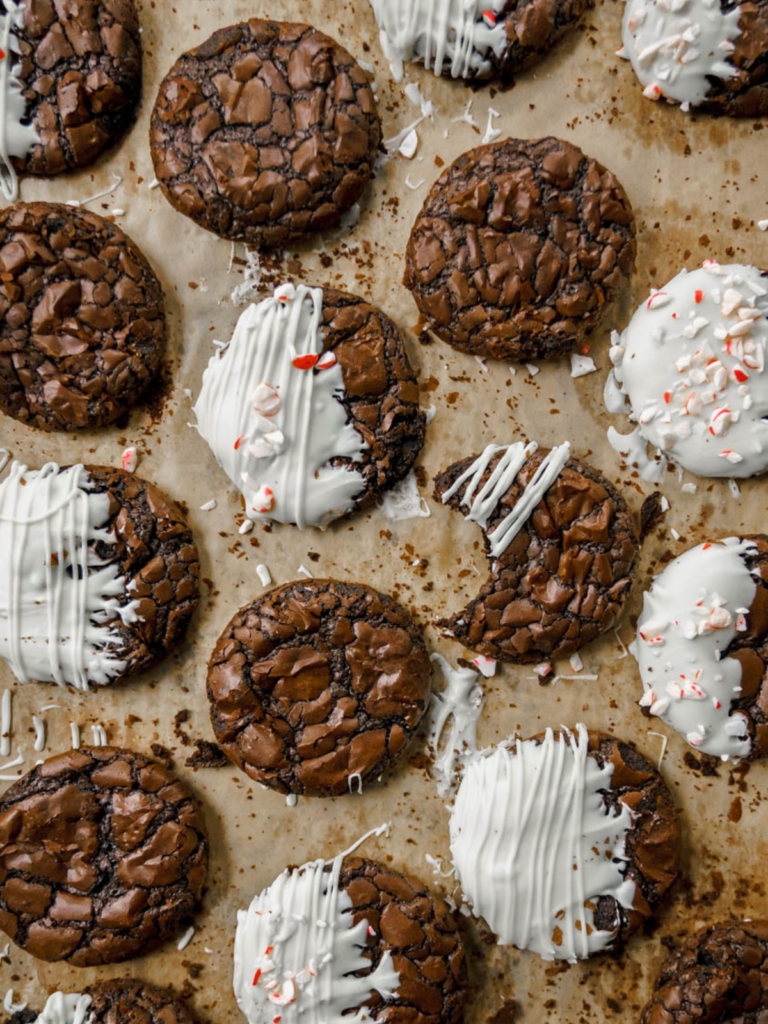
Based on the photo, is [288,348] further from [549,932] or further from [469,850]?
[549,932]

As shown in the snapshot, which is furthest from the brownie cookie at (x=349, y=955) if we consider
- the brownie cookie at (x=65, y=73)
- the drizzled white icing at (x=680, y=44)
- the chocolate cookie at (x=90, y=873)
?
the drizzled white icing at (x=680, y=44)

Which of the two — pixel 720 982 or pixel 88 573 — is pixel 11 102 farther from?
pixel 720 982

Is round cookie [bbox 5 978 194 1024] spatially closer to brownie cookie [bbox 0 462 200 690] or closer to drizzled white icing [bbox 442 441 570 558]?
brownie cookie [bbox 0 462 200 690]

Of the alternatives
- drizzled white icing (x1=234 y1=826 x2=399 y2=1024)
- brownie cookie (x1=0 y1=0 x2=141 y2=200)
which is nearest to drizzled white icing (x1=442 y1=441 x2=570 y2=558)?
drizzled white icing (x1=234 y1=826 x2=399 y2=1024)

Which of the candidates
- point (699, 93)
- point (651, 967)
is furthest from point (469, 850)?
point (699, 93)

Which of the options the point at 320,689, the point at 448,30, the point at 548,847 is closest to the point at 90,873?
the point at 320,689

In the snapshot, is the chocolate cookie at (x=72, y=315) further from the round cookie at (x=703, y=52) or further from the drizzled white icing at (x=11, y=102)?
the round cookie at (x=703, y=52)

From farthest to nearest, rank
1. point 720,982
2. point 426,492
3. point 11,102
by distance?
point 426,492
point 11,102
point 720,982

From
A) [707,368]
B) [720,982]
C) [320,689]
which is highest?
[707,368]
